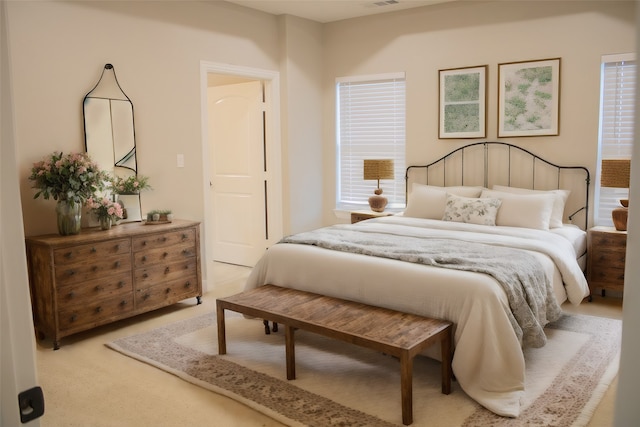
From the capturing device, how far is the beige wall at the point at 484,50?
4555 mm

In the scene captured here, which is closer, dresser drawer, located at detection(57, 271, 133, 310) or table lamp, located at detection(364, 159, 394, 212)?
dresser drawer, located at detection(57, 271, 133, 310)

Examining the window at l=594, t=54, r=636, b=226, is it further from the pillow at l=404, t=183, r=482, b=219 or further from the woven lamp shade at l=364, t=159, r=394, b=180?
the woven lamp shade at l=364, t=159, r=394, b=180

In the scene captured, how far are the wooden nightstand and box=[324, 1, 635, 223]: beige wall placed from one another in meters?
0.62

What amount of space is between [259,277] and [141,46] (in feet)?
7.17

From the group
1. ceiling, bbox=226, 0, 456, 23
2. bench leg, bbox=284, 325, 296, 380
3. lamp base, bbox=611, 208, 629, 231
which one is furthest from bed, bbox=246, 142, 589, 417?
ceiling, bbox=226, 0, 456, 23

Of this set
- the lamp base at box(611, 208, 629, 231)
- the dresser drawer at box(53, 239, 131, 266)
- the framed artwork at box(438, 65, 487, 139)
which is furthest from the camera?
the framed artwork at box(438, 65, 487, 139)

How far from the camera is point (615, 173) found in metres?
4.22

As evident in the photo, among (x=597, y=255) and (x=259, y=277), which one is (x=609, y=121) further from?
(x=259, y=277)

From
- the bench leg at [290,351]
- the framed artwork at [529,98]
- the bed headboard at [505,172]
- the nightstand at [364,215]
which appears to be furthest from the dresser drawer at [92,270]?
the framed artwork at [529,98]

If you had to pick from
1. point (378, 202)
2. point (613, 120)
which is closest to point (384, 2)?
point (378, 202)

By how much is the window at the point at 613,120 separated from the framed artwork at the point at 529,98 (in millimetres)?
373

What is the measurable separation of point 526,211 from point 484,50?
1678 millimetres

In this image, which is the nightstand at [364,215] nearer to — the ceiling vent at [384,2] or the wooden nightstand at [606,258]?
the wooden nightstand at [606,258]

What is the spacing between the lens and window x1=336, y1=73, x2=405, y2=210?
5.76 metres
